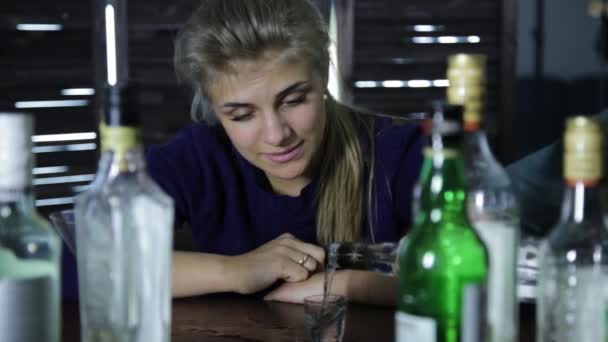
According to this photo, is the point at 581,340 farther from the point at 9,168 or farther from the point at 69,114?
the point at 69,114

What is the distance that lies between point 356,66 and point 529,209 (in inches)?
95.8

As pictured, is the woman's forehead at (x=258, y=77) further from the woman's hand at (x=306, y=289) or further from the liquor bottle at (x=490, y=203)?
the liquor bottle at (x=490, y=203)

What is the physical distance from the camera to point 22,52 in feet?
11.2

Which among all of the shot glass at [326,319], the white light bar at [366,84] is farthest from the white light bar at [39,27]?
the shot glass at [326,319]

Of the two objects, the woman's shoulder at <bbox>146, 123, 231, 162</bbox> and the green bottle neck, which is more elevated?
the woman's shoulder at <bbox>146, 123, 231, 162</bbox>

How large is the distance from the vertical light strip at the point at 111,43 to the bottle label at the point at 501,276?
310 cm

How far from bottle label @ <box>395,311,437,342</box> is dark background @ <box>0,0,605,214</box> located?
3.03 metres

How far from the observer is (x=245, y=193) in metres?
1.74

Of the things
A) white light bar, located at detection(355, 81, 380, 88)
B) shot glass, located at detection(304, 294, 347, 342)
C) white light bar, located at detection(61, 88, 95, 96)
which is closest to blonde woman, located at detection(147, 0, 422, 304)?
shot glass, located at detection(304, 294, 347, 342)

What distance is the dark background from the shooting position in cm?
346

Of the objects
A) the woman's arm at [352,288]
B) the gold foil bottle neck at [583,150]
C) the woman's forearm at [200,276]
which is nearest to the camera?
the gold foil bottle neck at [583,150]

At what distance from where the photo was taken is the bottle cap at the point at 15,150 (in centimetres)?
67

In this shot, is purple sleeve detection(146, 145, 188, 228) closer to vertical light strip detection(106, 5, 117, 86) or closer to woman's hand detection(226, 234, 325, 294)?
woman's hand detection(226, 234, 325, 294)

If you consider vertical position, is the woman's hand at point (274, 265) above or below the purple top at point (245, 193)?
below
